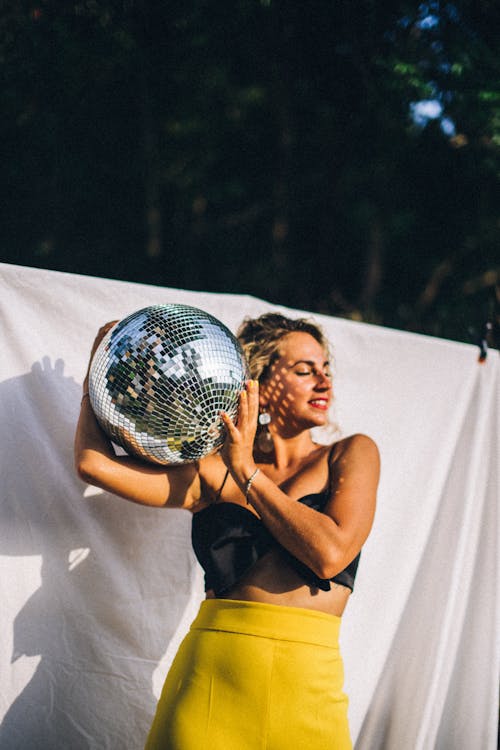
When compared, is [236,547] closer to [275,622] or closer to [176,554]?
A: [275,622]

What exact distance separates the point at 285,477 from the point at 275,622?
0.56 metres

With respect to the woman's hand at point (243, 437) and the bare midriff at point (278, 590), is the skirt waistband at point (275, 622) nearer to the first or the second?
the bare midriff at point (278, 590)

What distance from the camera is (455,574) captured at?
3061mm

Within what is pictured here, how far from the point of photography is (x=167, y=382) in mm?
1800

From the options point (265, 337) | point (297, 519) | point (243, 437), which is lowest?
point (297, 519)

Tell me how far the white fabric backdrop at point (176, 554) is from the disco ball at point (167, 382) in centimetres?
A: 85

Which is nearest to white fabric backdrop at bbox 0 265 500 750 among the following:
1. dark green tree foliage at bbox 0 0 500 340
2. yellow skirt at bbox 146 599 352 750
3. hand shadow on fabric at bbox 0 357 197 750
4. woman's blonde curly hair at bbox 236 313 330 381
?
hand shadow on fabric at bbox 0 357 197 750

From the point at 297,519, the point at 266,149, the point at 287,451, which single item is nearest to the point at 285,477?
the point at 287,451

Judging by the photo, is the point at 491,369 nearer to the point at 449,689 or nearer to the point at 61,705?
the point at 449,689

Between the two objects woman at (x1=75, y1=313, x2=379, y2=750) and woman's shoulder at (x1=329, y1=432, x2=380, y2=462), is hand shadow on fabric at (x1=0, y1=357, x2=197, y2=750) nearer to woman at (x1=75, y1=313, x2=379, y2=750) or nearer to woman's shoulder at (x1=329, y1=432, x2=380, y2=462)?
woman at (x1=75, y1=313, x2=379, y2=750)

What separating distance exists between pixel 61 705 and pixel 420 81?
5.72 metres

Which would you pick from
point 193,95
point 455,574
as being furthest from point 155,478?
point 193,95

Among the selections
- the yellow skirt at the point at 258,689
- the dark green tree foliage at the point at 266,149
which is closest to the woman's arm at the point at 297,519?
the yellow skirt at the point at 258,689

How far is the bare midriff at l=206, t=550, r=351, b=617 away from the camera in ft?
7.01
